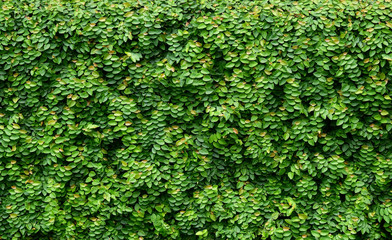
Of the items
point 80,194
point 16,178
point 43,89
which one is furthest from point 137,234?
point 43,89

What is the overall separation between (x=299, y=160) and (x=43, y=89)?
2.52m

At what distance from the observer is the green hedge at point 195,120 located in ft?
12.1

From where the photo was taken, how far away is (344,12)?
3670 millimetres

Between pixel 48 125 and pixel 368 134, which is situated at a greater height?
pixel 368 134

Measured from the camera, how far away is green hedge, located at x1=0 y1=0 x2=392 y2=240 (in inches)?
145

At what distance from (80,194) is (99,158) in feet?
1.26

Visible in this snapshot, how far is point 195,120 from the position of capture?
3.88 m

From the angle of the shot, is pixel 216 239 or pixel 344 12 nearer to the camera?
pixel 344 12

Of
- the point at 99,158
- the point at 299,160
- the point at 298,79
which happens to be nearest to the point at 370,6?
the point at 298,79

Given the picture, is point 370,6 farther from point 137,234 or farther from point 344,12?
point 137,234

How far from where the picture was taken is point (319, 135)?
3816mm

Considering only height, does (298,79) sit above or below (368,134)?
above

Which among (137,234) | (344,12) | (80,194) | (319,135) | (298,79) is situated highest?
(344,12)

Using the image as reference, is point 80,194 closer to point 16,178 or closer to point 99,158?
point 99,158
